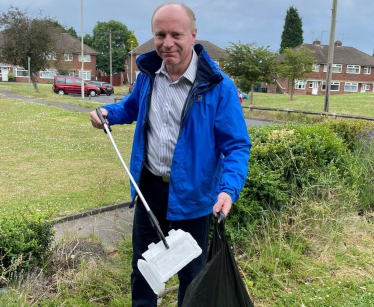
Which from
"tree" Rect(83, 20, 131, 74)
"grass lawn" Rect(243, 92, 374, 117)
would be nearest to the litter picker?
"grass lawn" Rect(243, 92, 374, 117)

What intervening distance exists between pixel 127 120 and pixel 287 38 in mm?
69498

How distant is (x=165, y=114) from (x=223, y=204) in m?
0.66

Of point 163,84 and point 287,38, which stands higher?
point 287,38

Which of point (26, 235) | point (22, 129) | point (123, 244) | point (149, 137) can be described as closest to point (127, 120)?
point (149, 137)

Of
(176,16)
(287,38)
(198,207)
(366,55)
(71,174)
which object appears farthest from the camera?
(287,38)

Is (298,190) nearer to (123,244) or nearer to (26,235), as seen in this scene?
(123,244)

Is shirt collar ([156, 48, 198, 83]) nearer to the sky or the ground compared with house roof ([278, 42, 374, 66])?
nearer to the ground

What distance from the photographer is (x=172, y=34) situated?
1978 mm

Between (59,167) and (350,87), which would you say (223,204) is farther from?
(350,87)

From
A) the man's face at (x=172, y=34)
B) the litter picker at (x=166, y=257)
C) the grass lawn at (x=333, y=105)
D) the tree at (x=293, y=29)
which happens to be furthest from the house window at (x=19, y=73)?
the litter picker at (x=166, y=257)

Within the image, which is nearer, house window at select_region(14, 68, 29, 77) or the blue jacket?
the blue jacket

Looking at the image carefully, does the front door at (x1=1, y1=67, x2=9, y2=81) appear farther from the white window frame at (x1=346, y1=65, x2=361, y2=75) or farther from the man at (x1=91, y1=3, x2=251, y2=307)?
the man at (x1=91, y1=3, x2=251, y2=307)

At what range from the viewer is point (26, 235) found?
8.78 feet

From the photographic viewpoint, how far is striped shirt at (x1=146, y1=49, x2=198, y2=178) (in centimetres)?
214
